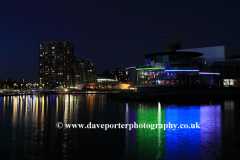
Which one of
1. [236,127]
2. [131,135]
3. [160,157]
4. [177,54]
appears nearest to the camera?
[160,157]

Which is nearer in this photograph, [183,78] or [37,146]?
[37,146]

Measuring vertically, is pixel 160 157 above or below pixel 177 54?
below

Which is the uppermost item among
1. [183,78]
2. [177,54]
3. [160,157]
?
[177,54]

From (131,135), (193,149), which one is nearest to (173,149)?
(193,149)

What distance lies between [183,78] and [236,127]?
58.7m

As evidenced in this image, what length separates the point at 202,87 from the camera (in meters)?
79.8

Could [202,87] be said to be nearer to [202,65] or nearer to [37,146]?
[202,65]

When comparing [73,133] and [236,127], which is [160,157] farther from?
[236,127]

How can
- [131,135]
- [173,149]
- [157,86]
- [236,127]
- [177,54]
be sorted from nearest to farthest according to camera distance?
[173,149] < [131,135] < [236,127] < [157,86] < [177,54]

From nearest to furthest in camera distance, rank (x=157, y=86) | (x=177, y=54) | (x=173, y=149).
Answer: (x=173, y=149) < (x=157, y=86) < (x=177, y=54)

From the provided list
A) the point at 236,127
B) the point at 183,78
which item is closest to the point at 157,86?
the point at 183,78

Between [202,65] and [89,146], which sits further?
[202,65]

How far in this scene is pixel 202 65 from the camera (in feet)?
293

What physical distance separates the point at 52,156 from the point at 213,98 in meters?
60.8
